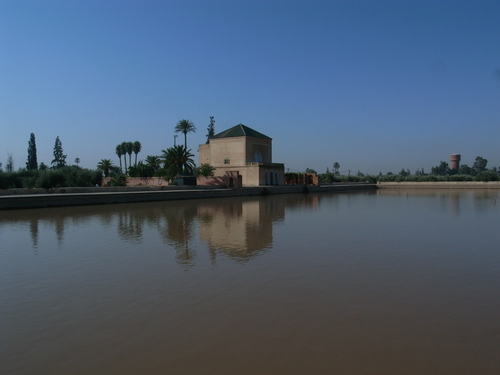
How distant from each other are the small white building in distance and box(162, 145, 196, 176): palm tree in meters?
3.92

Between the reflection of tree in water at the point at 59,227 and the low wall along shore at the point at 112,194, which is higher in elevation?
the low wall along shore at the point at 112,194

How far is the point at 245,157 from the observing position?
3628cm

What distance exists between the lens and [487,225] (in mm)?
11648

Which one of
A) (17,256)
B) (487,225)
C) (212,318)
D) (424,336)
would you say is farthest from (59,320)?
(487,225)

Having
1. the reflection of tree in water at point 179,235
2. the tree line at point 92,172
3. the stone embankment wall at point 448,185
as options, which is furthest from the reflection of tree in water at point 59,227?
the stone embankment wall at point 448,185

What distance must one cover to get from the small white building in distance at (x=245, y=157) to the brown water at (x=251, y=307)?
26568mm

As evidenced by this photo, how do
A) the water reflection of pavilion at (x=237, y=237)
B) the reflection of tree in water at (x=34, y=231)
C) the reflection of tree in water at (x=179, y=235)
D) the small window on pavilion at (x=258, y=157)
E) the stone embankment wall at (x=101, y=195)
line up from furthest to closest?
the small window on pavilion at (x=258, y=157) < the stone embankment wall at (x=101, y=195) < the reflection of tree in water at (x=34, y=231) < the water reflection of pavilion at (x=237, y=237) < the reflection of tree in water at (x=179, y=235)

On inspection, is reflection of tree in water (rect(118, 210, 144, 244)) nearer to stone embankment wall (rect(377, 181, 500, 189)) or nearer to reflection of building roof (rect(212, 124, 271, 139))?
reflection of building roof (rect(212, 124, 271, 139))

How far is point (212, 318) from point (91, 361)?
1251mm

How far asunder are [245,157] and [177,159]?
22.1 ft

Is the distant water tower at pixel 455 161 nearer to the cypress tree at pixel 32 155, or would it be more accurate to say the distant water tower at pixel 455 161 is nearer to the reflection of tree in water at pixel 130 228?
the cypress tree at pixel 32 155

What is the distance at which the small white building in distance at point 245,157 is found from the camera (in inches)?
1389

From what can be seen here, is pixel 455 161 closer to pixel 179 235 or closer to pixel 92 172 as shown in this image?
pixel 92 172

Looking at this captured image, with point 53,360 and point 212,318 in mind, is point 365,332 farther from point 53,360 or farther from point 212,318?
point 53,360
